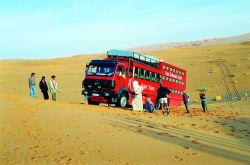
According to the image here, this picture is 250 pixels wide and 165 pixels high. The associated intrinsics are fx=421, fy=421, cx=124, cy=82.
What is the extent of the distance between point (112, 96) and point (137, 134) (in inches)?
353

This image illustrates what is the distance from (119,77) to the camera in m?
22.6

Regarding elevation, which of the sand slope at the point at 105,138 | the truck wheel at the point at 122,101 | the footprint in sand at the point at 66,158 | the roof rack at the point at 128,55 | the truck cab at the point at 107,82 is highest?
the roof rack at the point at 128,55

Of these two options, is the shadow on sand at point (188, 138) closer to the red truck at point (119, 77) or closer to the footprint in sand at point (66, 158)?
the footprint in sand at point (66, 158)

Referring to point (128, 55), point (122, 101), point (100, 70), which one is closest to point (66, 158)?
point (122, 101)

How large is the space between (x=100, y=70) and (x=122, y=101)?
6.76ft

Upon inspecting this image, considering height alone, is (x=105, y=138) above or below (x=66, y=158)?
above

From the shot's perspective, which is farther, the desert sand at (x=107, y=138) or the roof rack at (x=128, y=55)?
the roof rack at (x=128, y=55)

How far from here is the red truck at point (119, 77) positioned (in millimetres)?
22469

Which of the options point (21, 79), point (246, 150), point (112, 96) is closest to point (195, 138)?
point (246, 150)

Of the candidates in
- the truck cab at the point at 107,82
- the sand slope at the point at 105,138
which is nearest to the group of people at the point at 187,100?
the truck cab at the point at 107,82

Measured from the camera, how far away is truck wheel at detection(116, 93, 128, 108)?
892 inches

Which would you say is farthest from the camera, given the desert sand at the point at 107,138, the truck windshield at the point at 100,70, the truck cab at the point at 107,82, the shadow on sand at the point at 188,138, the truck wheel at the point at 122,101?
the truck wheel at the point at 122,101

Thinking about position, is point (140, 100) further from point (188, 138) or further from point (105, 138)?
point (105, 138)

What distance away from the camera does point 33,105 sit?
17.5 metres
